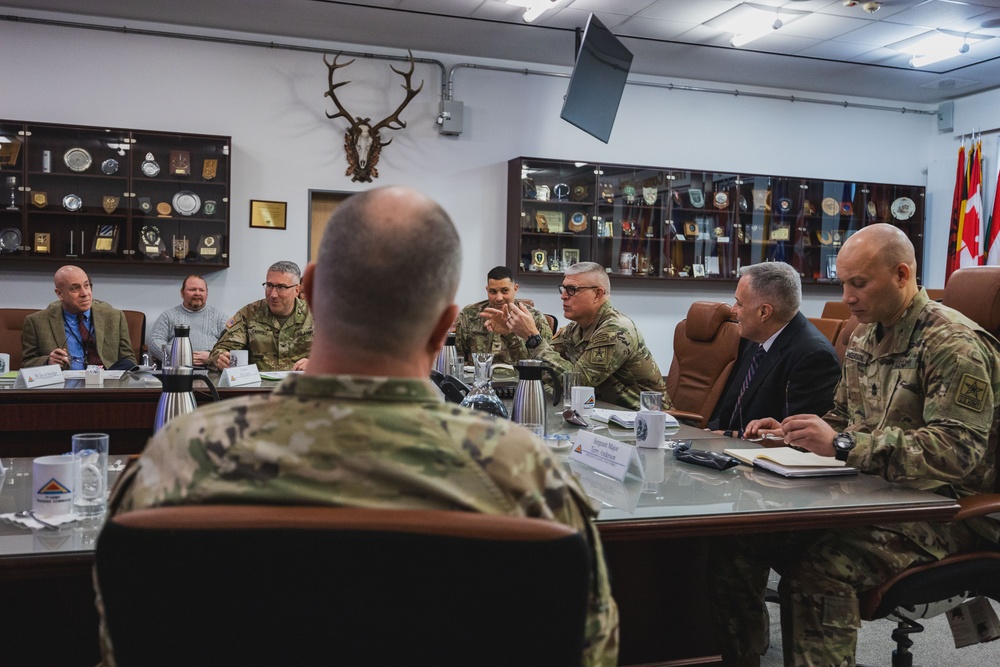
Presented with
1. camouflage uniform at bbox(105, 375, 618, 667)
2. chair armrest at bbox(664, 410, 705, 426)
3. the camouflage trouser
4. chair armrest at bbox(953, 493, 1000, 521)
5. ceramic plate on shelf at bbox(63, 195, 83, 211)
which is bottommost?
the camouflage trouser

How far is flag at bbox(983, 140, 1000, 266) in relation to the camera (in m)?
7.61

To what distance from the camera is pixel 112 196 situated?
607 cm

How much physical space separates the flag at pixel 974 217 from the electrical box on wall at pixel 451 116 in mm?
4857

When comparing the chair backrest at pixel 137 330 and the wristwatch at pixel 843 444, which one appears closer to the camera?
the wristwatch at pixel 843 444

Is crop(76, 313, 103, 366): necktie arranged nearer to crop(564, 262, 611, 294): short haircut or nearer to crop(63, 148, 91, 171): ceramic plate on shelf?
crop(63, 148, 91, 171): ceramic plate on shelf

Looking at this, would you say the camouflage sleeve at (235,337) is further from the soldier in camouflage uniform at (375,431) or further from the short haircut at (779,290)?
the soldier in camouflage uniform at (375,431)

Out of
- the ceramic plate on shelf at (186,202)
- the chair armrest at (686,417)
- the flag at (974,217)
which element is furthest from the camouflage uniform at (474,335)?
the flag at (974,217)

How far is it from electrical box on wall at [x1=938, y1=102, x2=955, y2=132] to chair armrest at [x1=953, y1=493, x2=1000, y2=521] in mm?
7328

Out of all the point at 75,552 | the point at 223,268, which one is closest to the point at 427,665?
the point at 75,552

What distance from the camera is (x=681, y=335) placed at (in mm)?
4301

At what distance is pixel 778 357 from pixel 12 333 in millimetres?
4900

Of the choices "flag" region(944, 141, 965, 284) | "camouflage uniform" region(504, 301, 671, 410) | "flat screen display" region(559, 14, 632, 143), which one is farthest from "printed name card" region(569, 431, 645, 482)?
"flag" region(944, 141, 965, 284)

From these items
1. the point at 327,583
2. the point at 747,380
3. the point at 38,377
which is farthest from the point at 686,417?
the point at 327,583

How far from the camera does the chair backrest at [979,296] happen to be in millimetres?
2412
